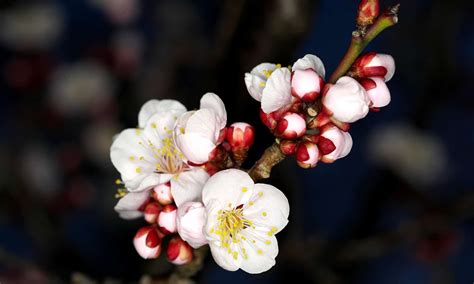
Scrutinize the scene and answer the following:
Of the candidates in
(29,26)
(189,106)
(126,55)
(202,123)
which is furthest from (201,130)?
(29,26)

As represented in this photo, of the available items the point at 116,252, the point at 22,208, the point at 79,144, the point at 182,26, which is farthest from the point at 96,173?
the point at 182,26

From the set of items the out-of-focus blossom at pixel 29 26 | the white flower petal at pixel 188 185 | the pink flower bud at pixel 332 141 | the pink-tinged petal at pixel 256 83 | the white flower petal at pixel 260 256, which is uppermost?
the pink-tinged petal at pixel 256 83

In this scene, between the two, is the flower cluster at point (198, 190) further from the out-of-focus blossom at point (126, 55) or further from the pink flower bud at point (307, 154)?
the out-of-focus blossom at point (126, 55)

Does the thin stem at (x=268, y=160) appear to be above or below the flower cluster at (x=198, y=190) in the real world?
above

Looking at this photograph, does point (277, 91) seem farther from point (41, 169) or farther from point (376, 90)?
point (41, 169)

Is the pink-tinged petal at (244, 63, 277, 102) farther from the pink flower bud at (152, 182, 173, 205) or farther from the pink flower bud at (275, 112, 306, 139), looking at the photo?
the pink flower bud at (152, 182, 173, 205)

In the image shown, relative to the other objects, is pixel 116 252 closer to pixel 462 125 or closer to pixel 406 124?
pixel 406 124

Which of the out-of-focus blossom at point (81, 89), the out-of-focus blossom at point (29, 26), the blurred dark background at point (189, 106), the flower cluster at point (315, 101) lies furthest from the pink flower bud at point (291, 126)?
the out-of-focus blossom at point (29, 26)
